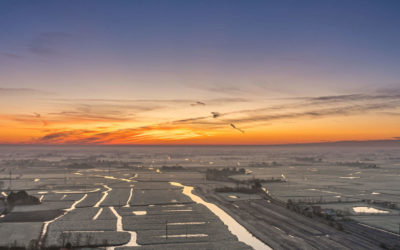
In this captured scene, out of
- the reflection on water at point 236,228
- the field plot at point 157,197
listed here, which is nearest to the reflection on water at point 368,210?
the reflection on water at point 236,228

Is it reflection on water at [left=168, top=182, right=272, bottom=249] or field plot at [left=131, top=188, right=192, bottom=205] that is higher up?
field plot at [left=131, top=188, right=192, bottom=205]

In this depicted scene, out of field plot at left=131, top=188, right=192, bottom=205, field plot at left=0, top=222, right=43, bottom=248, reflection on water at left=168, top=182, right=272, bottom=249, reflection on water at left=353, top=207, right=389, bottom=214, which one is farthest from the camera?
field plot at left=131, top=188, right=192, bottom=205

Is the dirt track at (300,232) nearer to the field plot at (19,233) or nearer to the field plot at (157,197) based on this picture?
the field plot at (157,197)

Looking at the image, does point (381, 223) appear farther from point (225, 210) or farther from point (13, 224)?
point (13, 224)

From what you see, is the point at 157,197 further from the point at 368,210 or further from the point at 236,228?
the point at 368,210

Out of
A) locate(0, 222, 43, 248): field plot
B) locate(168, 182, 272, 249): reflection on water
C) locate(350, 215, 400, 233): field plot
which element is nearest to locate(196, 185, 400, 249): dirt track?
locate(168, 182, 272, 249): reflection on water

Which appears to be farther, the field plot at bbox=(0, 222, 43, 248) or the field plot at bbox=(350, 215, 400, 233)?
the field plot at bbox=(350, 215, 400, 233)

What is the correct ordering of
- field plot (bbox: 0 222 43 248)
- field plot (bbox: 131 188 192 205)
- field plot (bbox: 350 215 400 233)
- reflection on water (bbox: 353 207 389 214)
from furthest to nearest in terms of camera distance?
1. field plot (bbox: 131 188 192 205)
2. reflection on water (bbox: 353 207 389 214)
3. field plot (bbox: 350 215 400 233)
4. field plot (bbox: 0 222 43 248)

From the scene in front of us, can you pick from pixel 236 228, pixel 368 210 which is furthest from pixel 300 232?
pixel 368 210

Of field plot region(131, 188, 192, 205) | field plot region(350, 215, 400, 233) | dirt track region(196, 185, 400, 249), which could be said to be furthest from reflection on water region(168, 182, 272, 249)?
field plot region(350, 215, 400, 233)

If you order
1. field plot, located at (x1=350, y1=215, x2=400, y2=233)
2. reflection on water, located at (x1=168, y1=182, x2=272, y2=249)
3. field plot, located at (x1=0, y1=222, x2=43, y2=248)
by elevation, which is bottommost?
reflection on water, located at (x1=168, y1=182, x2=272, y2=249)

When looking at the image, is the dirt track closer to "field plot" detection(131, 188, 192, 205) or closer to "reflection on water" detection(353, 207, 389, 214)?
"reflection on water" detection(353, 207, 389, 214)

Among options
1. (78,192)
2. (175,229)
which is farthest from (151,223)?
A: (78,192)
